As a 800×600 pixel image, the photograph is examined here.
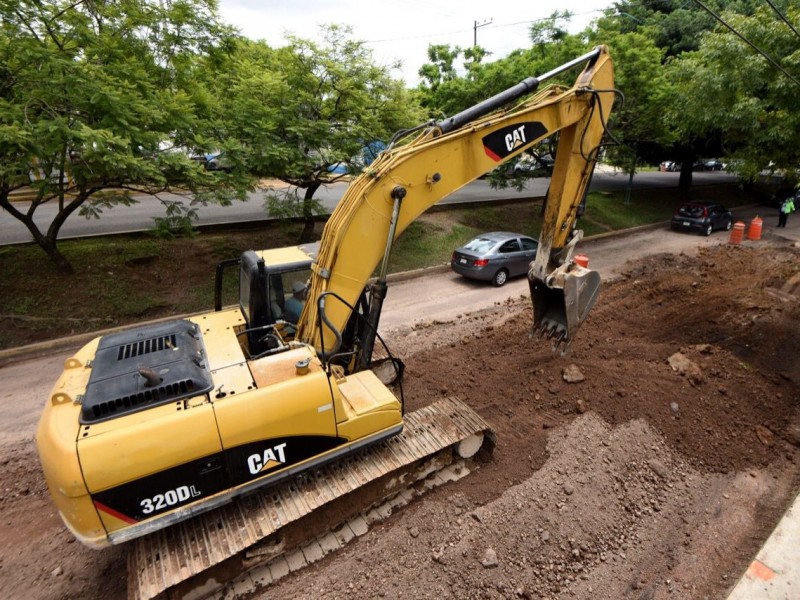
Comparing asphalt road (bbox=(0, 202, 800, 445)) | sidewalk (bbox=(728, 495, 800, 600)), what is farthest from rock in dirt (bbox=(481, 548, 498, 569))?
asphalt road (bbox=(0, 202, 800, 445))

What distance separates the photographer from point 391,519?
466 cm

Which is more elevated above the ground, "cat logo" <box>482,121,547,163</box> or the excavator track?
"cat logo" <box>482,121,547,163</box>

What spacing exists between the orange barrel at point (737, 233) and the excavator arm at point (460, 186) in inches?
540

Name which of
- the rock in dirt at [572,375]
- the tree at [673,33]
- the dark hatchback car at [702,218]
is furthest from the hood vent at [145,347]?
the dark hatchback car at [702,218]

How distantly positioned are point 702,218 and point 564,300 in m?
15.8

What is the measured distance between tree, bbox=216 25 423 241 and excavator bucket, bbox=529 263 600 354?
22.5ft

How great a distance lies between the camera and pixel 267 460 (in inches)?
153

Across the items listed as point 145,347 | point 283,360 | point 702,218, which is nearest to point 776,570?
point 283,360

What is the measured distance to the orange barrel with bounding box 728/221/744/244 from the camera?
15805 mm

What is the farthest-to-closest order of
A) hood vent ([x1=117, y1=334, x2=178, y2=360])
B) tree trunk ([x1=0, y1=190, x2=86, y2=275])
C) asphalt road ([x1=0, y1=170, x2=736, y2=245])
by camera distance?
asphalt road ([x1=0, y1=170, x2=736, y2=245]), tree trunk ([x1=0, y1=190, x2=86, y2=275]), hood vent ([x1=117, y1=334, x2=178, y2=360])

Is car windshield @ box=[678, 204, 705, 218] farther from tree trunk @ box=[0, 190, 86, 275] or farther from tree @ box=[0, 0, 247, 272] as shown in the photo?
tree trunk @ box=[0, 190, 86, 275]

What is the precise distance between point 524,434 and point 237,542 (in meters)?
3.63

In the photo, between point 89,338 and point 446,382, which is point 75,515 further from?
point 89,338

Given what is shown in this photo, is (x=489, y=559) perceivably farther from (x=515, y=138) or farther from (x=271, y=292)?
(x=515, y=138)
